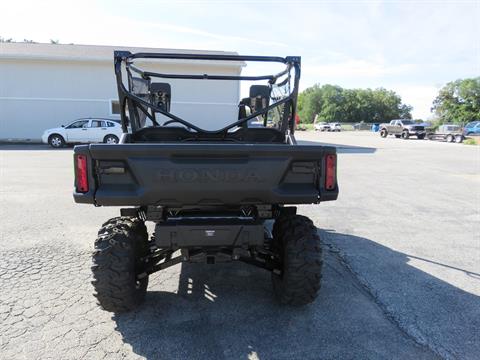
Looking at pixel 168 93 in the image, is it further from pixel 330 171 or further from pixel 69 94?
pixel 69 94

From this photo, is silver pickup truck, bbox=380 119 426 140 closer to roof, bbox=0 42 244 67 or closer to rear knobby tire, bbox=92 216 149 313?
roof, bbox=0 42 244 67

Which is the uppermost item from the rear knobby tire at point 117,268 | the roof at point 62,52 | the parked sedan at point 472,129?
the roof at point 62,52

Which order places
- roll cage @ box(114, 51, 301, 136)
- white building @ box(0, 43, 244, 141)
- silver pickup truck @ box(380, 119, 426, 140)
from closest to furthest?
roll cage @ box(114, 51, 301, 136) → white building @ box(0, 43, 244, 141) → silver pickup truck @ box(380, 119, 426, 140)

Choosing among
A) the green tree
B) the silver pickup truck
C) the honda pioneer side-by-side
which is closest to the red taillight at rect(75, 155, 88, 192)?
the honda pioneer side-by-side

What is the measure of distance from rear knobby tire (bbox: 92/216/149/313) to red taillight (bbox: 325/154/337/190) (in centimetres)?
167

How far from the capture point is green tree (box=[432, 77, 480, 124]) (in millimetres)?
54500

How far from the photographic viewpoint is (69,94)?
18.8 metres

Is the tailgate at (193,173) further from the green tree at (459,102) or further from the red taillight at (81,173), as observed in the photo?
the green tree at (459,102)

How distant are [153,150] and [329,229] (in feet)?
12.2

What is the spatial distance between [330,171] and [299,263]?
0.80 metres

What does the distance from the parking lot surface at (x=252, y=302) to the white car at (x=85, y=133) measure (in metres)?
11.2

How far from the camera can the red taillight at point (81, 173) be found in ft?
8.41

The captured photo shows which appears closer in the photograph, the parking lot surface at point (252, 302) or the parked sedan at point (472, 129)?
the parking lot surface at point (252, 302)

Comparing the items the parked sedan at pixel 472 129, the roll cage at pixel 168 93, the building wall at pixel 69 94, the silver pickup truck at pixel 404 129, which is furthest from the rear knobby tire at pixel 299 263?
the parked sedan at pixel 472 129
